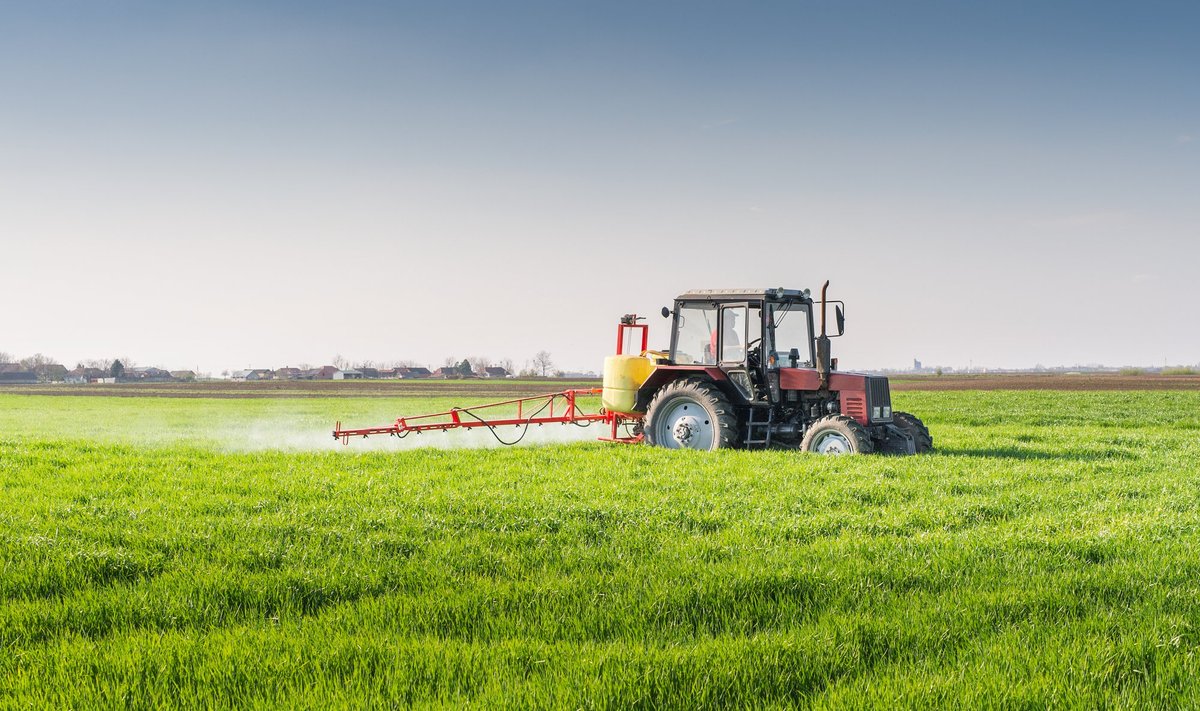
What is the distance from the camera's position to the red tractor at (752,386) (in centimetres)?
1366

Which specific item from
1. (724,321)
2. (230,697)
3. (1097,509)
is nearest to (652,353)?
(724,321)

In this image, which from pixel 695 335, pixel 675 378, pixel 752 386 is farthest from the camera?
pixel 675 378

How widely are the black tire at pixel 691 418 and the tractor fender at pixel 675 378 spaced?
0.15 m

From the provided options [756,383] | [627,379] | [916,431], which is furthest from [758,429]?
[916,431]

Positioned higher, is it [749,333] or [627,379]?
[749,333]

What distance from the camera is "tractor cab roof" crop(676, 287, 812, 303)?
46.1 ft

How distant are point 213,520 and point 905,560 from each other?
19.6 ft

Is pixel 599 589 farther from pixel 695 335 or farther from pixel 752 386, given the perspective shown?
pixel 695 335

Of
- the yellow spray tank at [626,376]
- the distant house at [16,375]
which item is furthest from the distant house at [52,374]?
the yellow spray tank at [626,376]

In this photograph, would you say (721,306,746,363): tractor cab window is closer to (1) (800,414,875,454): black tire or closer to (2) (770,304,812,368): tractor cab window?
(2) (770,304,812,368): tractor cab window

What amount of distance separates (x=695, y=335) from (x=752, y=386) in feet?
4.69

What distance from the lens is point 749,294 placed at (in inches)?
556

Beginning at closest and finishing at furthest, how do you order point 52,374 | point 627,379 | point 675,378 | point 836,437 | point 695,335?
point 836,437 < point 695,335 < point 675,378 < point 627,379 < point 52,374

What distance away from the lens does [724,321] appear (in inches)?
573
